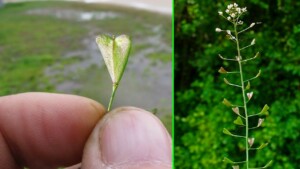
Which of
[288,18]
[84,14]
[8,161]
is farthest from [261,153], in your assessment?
[8,161]

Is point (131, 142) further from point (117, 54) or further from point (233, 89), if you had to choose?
point (233, 89)

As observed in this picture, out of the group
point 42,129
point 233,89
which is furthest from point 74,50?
point 42,129

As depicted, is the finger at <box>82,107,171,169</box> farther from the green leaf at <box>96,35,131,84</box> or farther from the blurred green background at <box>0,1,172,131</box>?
the blurred green background at <box>0,1,172,131</box>

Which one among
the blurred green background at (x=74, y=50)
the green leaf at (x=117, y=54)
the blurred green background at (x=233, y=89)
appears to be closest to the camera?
the green leaf at (x=117, y=54)

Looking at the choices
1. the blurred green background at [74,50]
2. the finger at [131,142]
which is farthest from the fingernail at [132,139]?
the blurred green background at [74,50]

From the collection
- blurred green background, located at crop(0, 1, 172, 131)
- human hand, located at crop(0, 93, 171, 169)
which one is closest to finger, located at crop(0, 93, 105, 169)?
human hand, located at crop(0, 93, 171, 169)

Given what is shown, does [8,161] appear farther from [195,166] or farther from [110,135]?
[195,166]

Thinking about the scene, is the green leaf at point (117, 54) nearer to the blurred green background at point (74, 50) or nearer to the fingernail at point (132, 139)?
the fingernail at point (132, 139)
